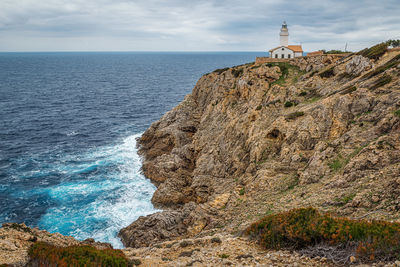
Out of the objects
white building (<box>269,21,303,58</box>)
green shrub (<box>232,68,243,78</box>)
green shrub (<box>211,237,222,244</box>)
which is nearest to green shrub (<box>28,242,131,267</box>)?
green shrub (<box>211,237,222,244</box>)

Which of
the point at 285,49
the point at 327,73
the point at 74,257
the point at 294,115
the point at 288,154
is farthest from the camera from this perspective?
the point at 285,49

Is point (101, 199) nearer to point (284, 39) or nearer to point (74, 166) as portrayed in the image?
point (74, 166)

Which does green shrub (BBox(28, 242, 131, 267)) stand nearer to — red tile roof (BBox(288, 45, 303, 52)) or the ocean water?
the ocean water

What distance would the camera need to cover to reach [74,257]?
12.8 metres

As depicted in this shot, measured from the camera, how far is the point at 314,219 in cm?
1452

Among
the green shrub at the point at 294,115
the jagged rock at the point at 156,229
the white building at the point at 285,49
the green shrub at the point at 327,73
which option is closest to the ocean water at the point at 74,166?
the jagged rock at the point at 156,229

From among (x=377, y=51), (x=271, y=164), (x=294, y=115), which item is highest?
(x=377, y=51)

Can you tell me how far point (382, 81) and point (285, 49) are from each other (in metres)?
37.7

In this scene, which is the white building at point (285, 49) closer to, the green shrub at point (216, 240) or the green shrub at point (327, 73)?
the green shrub at point (327, 73)

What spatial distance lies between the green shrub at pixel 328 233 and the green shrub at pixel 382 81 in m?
21.6

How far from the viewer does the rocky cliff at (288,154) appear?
69.5ft

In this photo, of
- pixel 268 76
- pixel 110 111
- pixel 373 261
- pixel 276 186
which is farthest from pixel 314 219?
pixel 110 111

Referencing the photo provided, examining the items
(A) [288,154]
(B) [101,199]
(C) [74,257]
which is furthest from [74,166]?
(C) [74,257]

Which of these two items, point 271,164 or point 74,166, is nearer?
point 271,164
